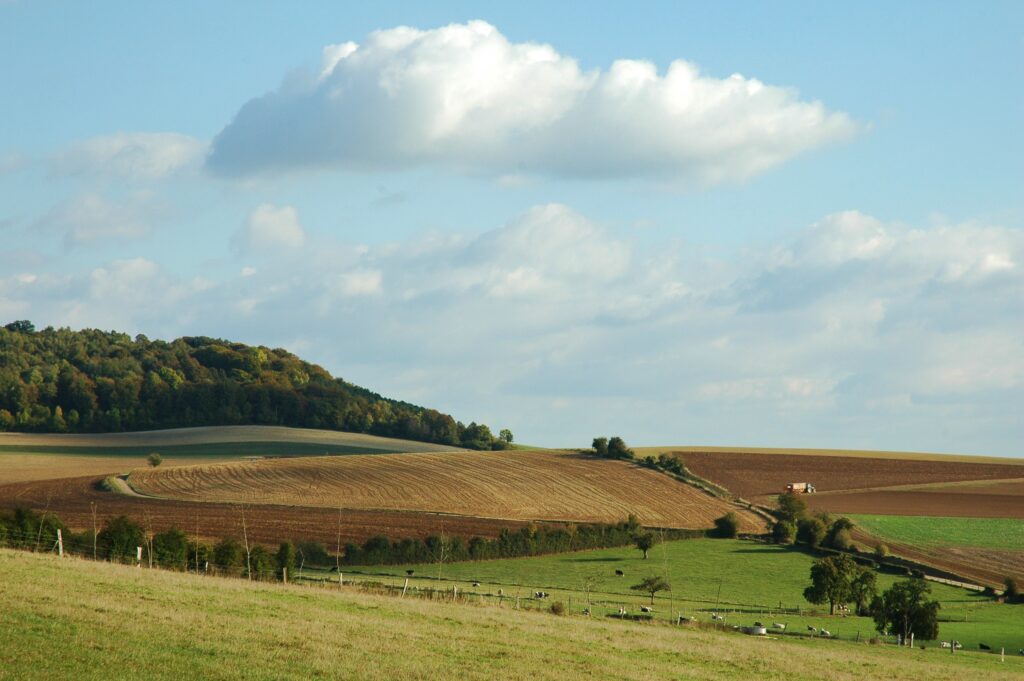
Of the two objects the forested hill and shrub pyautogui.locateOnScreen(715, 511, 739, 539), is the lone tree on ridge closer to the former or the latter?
shrub pyautogui.locateOnScreen(715, 511, 739, 539)

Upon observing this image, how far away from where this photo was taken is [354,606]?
38.6m

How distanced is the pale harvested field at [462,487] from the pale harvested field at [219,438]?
55.5ft

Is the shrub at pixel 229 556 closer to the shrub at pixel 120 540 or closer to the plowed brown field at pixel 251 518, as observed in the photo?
the shrub at pixel 120 540

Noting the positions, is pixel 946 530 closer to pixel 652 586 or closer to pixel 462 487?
pixel 652 586

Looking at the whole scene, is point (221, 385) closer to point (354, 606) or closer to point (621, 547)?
point (621, 547)

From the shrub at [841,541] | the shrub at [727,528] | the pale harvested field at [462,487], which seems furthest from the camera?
the pale harvested field at [462,487]

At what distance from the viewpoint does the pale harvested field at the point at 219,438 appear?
429 feet

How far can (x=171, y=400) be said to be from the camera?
151 metres

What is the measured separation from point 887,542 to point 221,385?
97.2 m

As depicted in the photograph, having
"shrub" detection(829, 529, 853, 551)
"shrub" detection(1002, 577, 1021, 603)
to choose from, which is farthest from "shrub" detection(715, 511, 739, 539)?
"shrub" detection(1002, 577, 1021, 603)

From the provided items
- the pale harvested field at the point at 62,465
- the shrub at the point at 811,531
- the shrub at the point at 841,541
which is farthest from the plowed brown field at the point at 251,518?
the shrub at the point at 841,541

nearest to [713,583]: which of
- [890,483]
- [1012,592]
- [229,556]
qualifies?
[1012,592]

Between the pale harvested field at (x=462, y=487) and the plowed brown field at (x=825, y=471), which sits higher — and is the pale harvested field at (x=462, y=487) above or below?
below

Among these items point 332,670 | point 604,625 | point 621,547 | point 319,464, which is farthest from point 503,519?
point 332,670
